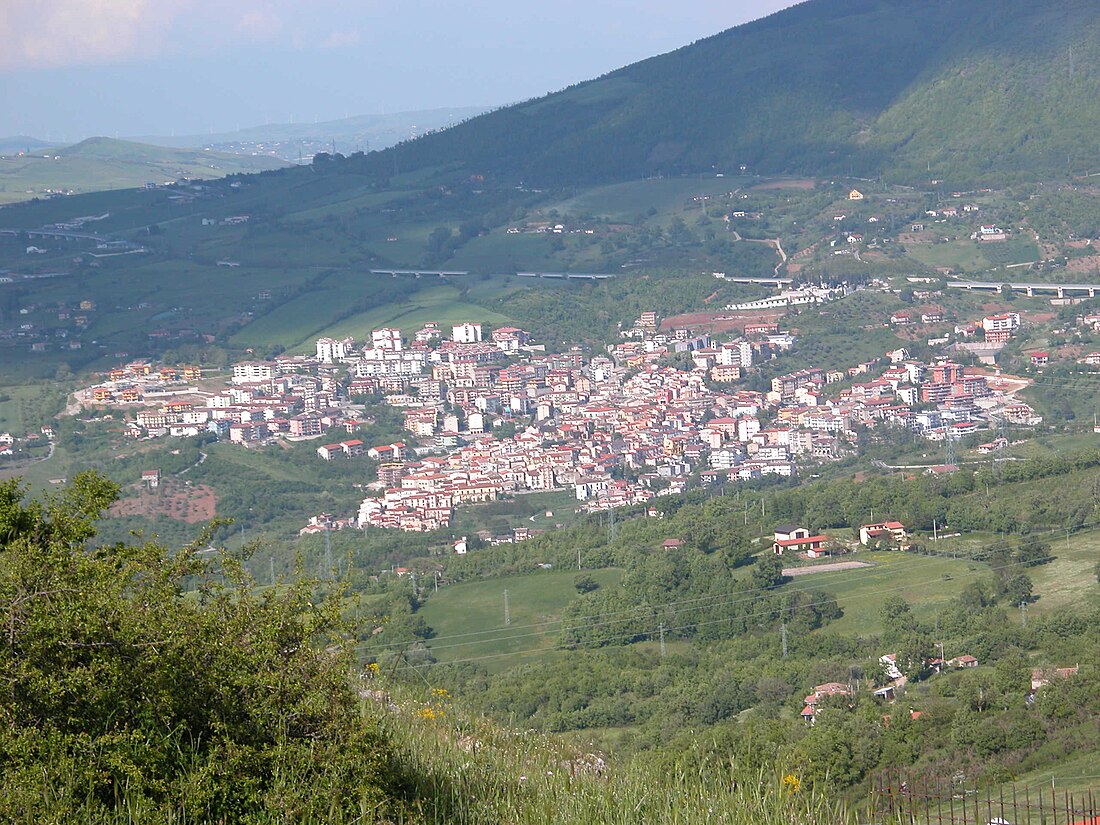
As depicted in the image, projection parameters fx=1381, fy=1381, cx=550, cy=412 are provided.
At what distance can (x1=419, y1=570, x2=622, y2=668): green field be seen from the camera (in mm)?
15047

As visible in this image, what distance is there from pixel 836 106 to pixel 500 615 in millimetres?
53818

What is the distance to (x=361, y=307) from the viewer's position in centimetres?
Answer: 4550

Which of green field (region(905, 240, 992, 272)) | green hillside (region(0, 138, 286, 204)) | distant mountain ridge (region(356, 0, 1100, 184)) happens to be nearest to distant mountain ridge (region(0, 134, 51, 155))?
green hillside (region(0, 138, 286, 204))

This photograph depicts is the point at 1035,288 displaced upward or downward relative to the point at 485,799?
downward

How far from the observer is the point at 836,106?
65.8m

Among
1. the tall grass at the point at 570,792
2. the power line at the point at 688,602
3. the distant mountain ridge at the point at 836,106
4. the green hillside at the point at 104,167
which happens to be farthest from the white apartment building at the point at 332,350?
the tall grass at the point at 570,792

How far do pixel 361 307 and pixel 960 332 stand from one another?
19.0m

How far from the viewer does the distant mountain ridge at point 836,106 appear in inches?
2263

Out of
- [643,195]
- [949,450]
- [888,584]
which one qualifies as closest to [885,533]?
[888,584]

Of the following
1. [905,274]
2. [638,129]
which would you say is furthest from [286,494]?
[638,129]

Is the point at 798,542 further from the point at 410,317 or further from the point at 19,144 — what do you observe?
the point at 19,144

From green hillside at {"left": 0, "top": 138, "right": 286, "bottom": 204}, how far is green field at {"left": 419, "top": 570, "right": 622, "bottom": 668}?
5663 centimetres

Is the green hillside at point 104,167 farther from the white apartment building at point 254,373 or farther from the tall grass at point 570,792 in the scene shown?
the tall grass at point 570,792

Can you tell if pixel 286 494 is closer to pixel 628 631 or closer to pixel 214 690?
pixel 628 631
